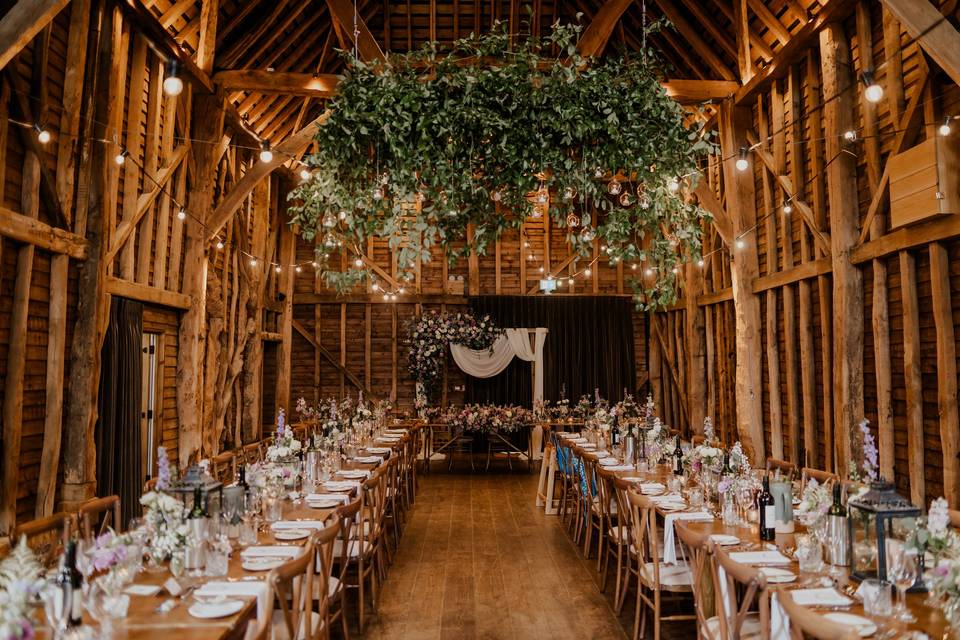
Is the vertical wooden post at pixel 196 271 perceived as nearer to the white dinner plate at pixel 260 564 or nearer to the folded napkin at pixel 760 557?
the white dinner plate at pixel 260 564

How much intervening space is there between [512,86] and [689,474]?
339 cm

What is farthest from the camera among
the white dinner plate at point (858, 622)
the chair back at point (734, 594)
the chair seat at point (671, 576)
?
the chair seat at point (671, 576)

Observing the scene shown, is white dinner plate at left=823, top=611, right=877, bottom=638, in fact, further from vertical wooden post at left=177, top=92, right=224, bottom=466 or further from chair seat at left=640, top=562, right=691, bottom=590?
vertical wooden post at left=177, top=92, right=224, bottom=466

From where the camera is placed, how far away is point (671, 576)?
13.5 ft

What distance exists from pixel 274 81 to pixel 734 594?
806 centimetres

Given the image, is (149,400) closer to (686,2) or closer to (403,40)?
(403,40)

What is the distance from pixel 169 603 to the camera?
271cm

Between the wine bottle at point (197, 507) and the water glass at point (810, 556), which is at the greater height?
the wine bottle at point (197, 507)

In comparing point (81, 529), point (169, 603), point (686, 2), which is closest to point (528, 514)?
point (81, 529)

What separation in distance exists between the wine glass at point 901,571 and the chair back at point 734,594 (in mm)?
500

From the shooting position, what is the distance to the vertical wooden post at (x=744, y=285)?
9.00 metres

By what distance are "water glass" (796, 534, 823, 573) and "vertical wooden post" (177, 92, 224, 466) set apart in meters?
7.24

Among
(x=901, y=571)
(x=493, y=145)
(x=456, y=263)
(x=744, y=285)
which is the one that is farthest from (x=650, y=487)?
(x=744, y=285)

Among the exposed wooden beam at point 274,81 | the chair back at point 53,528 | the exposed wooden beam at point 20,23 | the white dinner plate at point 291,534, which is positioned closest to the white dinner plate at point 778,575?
the white dinner plate at point 291,534
